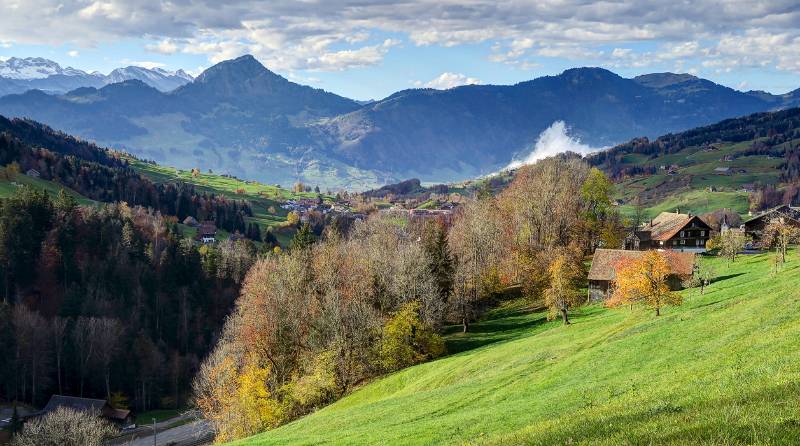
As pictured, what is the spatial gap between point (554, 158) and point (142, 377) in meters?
84.7

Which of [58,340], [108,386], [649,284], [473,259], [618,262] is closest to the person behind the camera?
[649,284]

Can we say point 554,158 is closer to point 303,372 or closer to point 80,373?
point 303,372

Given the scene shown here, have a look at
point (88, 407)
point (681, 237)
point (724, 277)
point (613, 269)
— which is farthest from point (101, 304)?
point (724, 277)

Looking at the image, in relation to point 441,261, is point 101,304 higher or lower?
lower

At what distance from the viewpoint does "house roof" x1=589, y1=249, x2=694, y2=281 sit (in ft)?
236

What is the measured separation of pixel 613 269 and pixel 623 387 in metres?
50.7

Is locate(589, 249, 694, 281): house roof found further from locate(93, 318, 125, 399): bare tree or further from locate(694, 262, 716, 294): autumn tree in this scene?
locate(93, 318, 125, 399): bare tree

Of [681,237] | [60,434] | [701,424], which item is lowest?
[60,434]

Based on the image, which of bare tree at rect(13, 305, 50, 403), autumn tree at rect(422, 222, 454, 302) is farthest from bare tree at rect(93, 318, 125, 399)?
autumn tree at rect(422, 222, 454, 302)

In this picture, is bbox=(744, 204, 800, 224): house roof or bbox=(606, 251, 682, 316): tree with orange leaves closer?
bbox=(606, 251, 682, 316): tree with orange leaves

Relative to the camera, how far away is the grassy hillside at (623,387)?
16.0 metres

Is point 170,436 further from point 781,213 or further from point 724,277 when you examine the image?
point 781,213

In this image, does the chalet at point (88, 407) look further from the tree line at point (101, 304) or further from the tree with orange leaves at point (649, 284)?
the tree with orange leaves at point (649, 284)

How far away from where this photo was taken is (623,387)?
1108 inches
